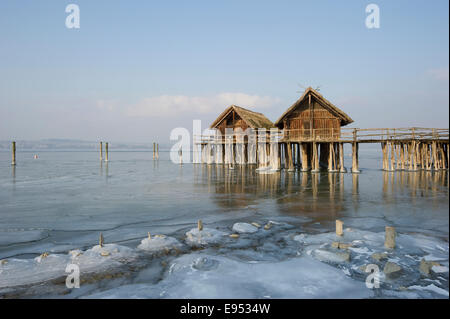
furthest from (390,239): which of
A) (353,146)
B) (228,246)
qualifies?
A: (353,146)

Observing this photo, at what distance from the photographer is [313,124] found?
93.8ft

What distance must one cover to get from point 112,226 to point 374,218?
958 cm

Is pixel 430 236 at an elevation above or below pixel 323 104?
below

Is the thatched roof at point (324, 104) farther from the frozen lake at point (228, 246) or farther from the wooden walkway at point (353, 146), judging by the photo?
the frozen lake at point (228, 246)

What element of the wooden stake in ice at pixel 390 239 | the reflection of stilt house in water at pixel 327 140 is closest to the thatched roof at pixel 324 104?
the reflection of stilt house in water at pixel 327 140

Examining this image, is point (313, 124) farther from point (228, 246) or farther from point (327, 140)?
point (228, 246)

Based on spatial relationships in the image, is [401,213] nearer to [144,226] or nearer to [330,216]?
[330,216]

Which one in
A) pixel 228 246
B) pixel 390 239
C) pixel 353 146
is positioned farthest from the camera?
pixel 353 146

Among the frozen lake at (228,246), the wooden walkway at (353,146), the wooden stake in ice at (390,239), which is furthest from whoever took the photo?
the wooden walkway at (353,146)

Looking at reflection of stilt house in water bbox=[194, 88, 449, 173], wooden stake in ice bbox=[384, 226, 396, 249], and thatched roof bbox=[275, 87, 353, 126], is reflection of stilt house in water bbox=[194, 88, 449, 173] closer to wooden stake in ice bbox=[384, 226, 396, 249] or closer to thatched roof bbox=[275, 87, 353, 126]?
thatched roof bbox=[275, 87, 353, 126]

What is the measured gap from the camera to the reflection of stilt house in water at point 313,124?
88.9ft

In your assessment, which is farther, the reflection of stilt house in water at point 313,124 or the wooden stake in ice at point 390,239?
the reflection of stilt house in water at point 313,124

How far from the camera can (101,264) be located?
6.70 metres
